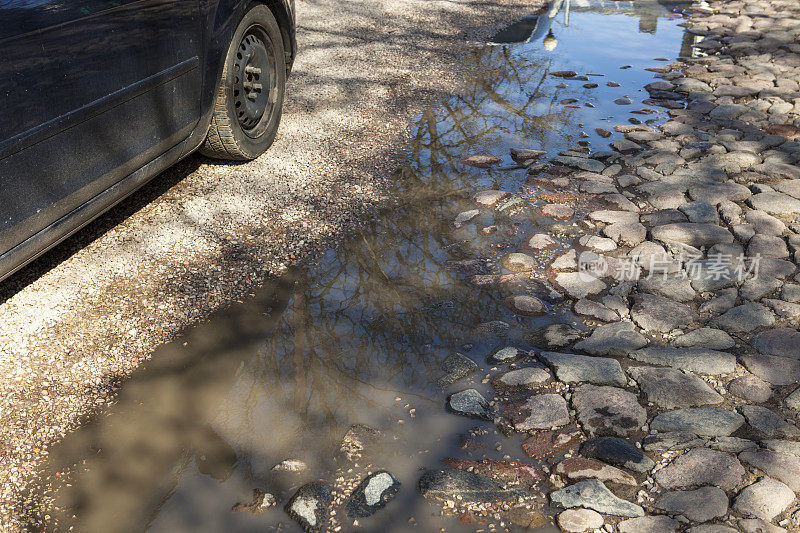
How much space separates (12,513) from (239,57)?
2996 millimetres

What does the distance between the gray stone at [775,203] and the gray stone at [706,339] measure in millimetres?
1323

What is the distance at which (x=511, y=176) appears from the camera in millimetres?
4301

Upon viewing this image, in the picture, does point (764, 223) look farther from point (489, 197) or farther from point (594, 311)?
point (489, 197)

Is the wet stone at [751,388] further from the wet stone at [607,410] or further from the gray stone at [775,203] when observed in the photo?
the gray stone at [775,203]

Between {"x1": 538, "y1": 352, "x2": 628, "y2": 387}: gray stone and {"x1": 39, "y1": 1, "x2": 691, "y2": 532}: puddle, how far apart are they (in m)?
0.19

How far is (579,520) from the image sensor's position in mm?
2076

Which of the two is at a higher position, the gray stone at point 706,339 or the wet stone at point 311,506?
the gray stone at point 706,339

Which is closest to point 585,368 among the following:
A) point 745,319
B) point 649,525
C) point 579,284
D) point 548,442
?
point 548,442

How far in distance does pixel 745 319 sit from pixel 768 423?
69 centimetres

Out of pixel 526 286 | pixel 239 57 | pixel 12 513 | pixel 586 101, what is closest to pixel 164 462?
pixel 12 513

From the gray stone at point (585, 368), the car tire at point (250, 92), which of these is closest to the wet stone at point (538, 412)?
the gray stone at point (585, 368)

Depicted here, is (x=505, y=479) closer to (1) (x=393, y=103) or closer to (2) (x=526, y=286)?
(2) (x=526, y=286)

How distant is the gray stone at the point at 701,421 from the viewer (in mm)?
2381

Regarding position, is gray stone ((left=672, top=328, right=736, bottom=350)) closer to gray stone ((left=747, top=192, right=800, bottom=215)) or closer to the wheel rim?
gray stone ((left=747, top=192, right=800, bottom=215))
